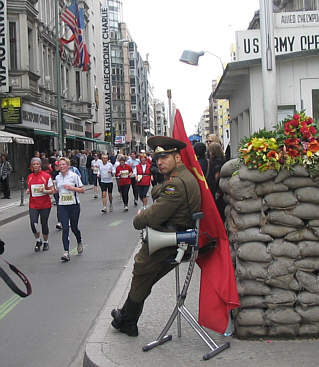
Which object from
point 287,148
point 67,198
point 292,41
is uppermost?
point 292,41

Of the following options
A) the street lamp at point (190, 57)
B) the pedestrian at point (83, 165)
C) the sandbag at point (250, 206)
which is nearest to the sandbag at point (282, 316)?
the sandbag at point (250, 206)

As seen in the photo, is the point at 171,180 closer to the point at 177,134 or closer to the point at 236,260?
the point at 177,134

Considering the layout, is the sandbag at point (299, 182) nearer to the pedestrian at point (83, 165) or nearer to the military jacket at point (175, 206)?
the military jacket at point (175, 206)

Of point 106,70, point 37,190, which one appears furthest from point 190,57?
point 106,70

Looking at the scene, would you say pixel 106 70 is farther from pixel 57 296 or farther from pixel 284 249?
pixel 284 249

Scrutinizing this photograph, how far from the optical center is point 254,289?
14.6ft

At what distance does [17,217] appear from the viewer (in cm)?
1662

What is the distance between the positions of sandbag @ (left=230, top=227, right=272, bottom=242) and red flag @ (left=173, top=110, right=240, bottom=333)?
0.15 meters

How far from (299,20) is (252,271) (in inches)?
298

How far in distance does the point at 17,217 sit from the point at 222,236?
43.3ft

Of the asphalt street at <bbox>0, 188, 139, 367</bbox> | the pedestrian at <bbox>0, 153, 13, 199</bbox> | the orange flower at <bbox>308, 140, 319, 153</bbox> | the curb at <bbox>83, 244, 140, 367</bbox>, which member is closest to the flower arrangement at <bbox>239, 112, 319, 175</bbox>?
the orange flower at <bbox>308, 140, 319, 153</bbox>

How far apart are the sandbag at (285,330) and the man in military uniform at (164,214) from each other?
1.03m

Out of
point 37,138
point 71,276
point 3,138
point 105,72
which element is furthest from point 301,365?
point 105,72

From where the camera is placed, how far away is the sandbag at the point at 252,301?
4480mm
